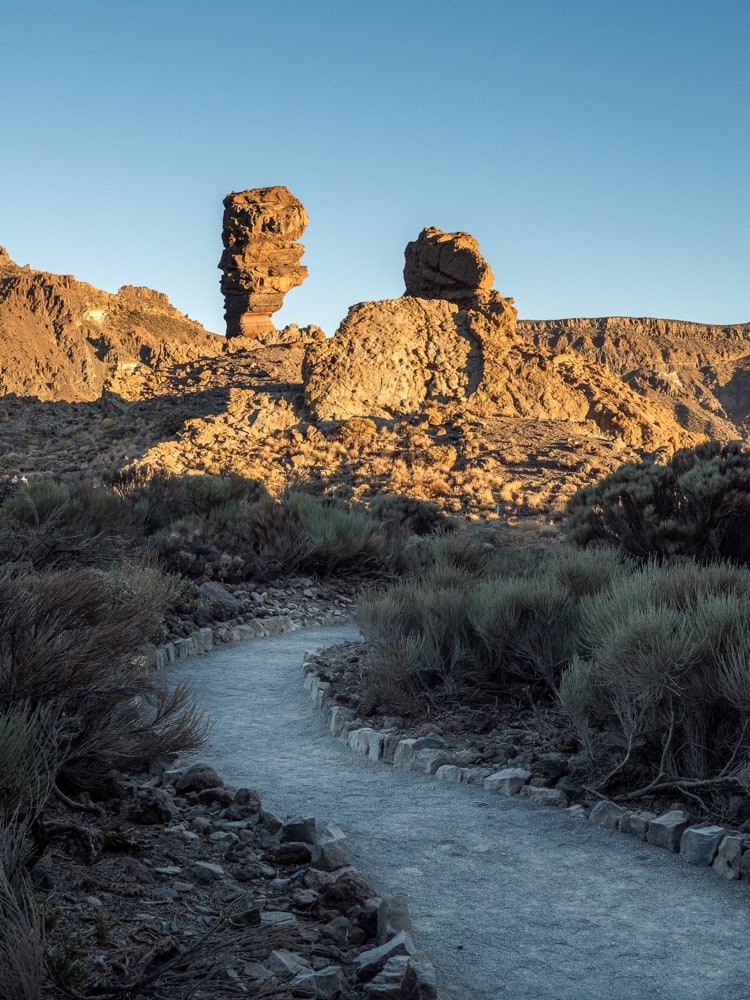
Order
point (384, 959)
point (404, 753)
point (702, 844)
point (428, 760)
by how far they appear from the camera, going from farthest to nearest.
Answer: point (404, 753) < point (428, 760) < point (702, 844) < point (384, 959)

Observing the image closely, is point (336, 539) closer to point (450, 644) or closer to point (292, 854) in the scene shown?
point (450, 644)

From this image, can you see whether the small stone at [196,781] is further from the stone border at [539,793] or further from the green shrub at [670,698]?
the green shrub at [670,698]

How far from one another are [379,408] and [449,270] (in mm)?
9155

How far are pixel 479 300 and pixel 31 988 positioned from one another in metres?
38.2

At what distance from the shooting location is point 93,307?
12406 cm

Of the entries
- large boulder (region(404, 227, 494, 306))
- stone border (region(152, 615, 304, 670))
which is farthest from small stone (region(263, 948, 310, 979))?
large boulder (region(404, 227, 494, 306))

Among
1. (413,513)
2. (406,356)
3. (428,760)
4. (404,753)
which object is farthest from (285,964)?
(406,356)

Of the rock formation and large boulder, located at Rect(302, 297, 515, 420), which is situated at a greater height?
the rock formation

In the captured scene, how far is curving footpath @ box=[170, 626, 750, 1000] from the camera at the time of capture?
3018mm

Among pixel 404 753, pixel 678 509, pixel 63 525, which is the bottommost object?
pixel 404 753

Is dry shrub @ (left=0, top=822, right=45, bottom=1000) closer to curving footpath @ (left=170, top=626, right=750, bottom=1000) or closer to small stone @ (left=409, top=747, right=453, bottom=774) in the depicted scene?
curving footpath @ (left=170, top=626, right=750, bottom=1000)

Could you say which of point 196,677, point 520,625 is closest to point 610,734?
point 520,625

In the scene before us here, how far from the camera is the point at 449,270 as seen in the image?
40.4 m

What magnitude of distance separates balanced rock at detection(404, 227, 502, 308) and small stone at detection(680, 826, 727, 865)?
119 ft
